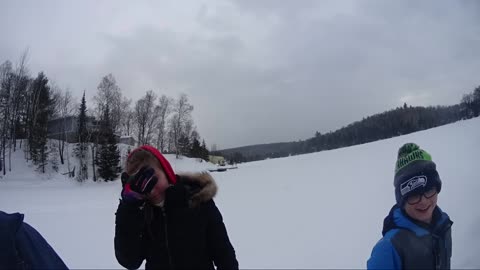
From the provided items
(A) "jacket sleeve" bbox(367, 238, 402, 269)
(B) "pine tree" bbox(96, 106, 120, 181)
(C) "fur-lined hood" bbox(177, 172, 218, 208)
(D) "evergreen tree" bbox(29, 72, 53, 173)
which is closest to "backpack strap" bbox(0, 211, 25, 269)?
(C) "fur-lined hood" bbox(177, 172, 218, 208)

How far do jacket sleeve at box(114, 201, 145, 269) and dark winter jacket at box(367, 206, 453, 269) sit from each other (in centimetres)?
127

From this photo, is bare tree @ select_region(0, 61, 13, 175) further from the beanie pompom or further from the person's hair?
the beanie pompom

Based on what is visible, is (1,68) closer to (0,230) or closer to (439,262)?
(0,230)

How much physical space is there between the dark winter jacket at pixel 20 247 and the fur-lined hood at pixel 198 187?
745 millimetres

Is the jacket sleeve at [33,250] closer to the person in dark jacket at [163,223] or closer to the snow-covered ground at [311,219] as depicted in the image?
the person in dark jacket at [163,223]

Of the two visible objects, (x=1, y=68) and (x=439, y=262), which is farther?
(x=1, y=68)

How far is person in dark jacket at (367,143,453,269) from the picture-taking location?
1307 mm

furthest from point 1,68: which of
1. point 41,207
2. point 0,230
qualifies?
point 0,230

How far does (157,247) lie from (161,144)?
37.5 m

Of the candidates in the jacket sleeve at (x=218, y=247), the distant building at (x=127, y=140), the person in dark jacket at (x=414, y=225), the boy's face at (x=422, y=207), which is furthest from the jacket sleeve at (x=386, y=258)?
the distant building at (x=127, y=140)

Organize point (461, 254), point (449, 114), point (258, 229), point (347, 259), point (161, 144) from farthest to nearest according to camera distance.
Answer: point (161, 144), point (258, 229), point (347, 259), point (461, 254), point (449, 114)

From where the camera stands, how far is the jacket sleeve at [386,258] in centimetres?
129

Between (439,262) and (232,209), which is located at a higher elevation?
(439,262)

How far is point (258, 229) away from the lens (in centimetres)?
699
